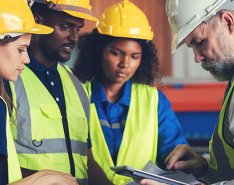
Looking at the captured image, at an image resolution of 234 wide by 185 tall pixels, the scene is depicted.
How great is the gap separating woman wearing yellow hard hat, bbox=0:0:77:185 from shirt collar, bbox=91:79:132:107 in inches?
40.9

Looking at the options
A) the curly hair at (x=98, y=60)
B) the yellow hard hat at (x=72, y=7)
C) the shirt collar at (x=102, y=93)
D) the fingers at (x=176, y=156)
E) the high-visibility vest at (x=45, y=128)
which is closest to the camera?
the high-visibility vest at (x=45, y=128)

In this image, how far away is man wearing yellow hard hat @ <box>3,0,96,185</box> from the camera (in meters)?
3.27

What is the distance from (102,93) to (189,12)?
1040 mm

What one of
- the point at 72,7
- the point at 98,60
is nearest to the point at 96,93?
the point at 98,60

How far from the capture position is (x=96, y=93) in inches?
160

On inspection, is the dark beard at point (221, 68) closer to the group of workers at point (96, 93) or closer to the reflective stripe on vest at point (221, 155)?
the group of workers at point (96, 93)

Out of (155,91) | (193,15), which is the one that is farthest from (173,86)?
(193,15)

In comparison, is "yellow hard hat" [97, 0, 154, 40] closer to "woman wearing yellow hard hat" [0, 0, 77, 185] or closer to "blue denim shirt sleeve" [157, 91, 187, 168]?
"blue denim shirt sleeve" [157, 91, 187, 168]

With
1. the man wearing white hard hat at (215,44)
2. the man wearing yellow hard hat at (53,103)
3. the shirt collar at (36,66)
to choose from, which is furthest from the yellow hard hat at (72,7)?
the man wearing white hard hat at (215,44)

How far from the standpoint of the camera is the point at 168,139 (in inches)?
157

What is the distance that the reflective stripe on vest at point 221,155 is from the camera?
3.01 meters

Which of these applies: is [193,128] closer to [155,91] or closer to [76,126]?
[155,91]

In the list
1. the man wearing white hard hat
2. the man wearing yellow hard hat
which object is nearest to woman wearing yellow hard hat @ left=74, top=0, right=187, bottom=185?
the man wearing yellow hard hat

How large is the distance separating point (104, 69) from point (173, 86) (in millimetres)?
2230
